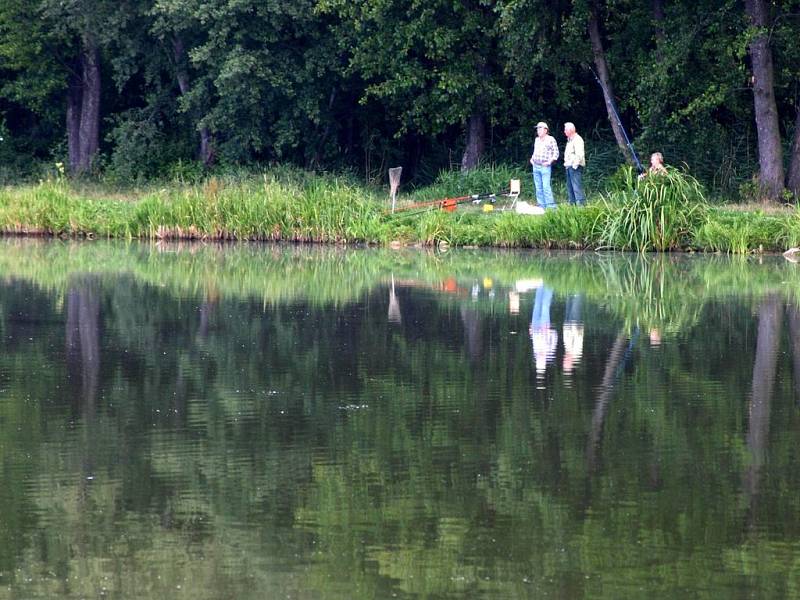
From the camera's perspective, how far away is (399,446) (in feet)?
32.9

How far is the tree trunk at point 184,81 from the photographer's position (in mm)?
38969

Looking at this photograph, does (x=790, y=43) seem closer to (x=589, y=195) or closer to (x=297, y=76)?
(x=589, y=195)

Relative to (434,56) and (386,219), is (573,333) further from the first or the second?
(434,56)

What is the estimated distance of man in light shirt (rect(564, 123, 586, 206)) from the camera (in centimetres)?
2805

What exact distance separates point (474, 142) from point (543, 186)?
Answer: 8.80 meters

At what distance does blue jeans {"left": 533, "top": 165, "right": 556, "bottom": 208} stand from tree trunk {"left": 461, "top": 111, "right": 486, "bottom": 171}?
27.1 feet

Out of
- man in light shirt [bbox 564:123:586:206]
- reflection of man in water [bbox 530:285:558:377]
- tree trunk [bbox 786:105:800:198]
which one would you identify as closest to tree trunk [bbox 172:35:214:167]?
man in light shirt [bbox 564:123:586:206]

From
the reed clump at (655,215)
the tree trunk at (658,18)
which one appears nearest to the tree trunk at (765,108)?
the tree trunk at (658,18)

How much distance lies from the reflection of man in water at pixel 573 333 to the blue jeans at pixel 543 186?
8904 millimetres

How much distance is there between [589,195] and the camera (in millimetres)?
31844

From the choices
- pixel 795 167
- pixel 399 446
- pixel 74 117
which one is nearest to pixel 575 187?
pixel 795 167

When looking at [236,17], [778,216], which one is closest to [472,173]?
[236,17]

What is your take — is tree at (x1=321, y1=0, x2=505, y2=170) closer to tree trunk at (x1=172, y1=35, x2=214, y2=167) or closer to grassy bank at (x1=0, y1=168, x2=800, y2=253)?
grassy bank at (x1=0, y1=168, x2=800, y2=253)

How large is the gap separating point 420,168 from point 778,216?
14.4 meters
